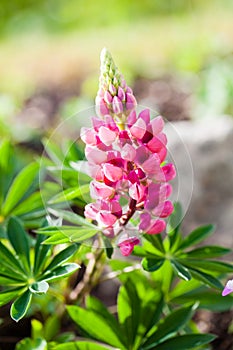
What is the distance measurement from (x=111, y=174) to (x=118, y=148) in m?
0.06

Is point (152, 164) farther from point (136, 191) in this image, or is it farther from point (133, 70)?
point (133, 70)

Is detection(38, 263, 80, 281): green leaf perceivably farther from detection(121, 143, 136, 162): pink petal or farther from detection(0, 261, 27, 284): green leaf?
detection(121, 143, 136, 162): pink petal

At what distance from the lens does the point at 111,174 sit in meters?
1.25

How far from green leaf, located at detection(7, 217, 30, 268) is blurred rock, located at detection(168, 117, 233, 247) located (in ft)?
3.03

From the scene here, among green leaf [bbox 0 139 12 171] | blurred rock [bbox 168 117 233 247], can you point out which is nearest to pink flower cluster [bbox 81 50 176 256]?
green leaf [bbox 0 139 12 171]

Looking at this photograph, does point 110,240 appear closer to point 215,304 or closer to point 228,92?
point 215,304

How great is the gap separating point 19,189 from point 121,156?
0.60 m

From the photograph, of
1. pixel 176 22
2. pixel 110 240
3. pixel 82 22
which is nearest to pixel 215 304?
pixel 110 240

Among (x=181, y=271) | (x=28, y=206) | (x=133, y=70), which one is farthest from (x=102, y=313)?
(x=133, y=70)

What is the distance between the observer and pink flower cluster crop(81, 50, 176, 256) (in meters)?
1.26

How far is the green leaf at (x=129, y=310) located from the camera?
4.95ft

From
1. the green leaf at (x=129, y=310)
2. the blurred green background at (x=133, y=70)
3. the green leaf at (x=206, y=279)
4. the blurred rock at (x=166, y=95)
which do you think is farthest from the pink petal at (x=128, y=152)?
the blurred rock at (x=166, y=95)

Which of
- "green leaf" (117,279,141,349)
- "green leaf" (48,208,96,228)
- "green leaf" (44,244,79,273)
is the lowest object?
"green leaf" (117,279,141,349)

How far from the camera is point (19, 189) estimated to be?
178 centimetres
